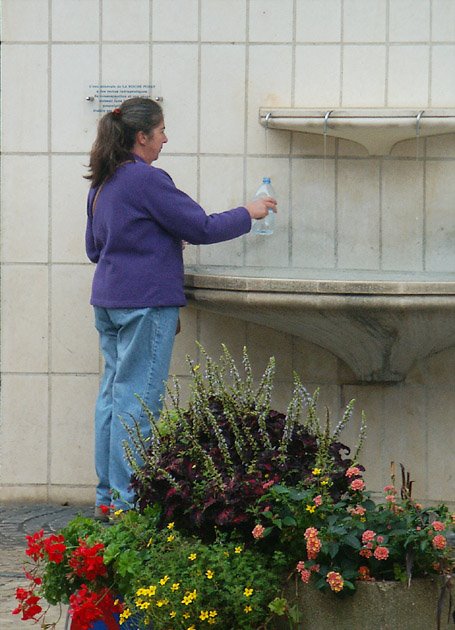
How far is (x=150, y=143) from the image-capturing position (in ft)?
16.5

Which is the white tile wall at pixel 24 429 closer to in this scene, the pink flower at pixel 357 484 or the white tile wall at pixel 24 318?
the white tile wall at pixel 24 318

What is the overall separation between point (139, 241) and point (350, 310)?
2.80 ft

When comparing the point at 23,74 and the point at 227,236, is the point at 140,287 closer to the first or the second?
the point at 227,236

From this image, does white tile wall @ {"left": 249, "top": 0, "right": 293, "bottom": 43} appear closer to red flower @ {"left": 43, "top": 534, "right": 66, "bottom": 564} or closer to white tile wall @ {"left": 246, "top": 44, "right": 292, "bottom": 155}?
white tile wall @ {"left": 246, "top": 44, "right": 292, "bottom": 155}

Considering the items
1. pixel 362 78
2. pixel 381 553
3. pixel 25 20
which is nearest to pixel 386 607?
pixel 381 553

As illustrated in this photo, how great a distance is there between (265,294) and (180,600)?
73.0 inches

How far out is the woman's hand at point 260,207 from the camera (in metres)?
5.06

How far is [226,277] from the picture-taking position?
4.93 metres

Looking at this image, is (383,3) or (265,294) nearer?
(265,294)

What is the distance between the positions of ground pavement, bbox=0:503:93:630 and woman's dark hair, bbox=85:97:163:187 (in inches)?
53.2

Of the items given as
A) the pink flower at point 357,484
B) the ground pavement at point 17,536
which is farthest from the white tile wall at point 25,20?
the pink flower at point 357,484

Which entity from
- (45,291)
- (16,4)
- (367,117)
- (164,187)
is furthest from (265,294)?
(16,4)

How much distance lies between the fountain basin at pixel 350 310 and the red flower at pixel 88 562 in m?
1.65

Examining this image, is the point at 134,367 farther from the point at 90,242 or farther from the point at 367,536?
the point at 367,536
